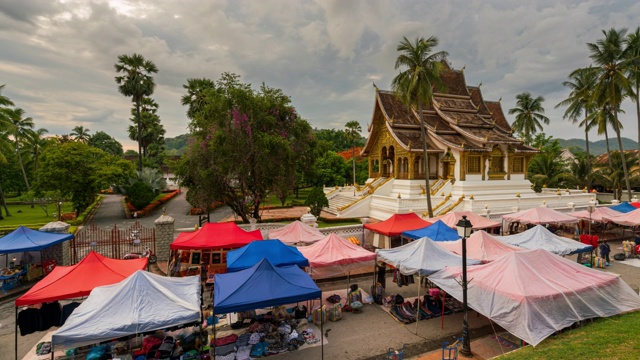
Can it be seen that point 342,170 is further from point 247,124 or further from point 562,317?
point 562,317

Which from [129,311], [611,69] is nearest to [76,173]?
[129,311]

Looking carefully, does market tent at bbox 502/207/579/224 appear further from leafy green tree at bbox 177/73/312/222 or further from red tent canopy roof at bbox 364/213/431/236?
leafy green tree at bbox 177/73/312/222

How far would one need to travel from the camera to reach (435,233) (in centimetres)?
1470

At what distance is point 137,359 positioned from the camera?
7.71 m

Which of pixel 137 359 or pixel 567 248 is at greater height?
pixel 567 248

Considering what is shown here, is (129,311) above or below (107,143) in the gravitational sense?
below

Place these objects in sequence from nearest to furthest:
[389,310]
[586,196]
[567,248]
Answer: [389,310], [567,248], [586,196]

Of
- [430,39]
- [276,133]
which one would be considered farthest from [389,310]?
[430,39]

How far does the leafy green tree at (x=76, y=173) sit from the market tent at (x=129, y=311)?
2447 centimetres

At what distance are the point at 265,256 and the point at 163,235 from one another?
7.57m

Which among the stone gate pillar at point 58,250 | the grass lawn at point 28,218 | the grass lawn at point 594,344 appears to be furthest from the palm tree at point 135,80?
the grass lawn at point 594,344

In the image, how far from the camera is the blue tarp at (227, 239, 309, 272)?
10.5 metres

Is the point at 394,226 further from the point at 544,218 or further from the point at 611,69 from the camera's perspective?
the point at 611,69

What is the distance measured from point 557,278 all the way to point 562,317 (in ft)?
3.73
